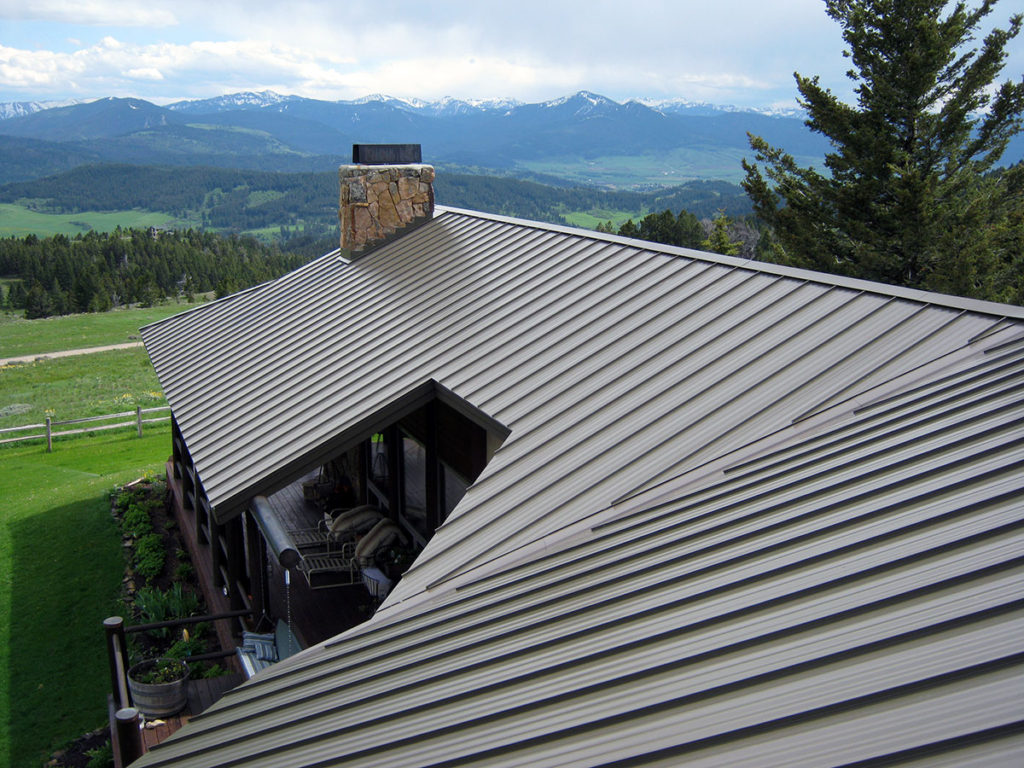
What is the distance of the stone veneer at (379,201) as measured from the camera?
1425cm

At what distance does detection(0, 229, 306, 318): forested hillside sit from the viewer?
100062 millimetres

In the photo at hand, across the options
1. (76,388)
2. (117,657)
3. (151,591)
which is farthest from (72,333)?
(117,657)

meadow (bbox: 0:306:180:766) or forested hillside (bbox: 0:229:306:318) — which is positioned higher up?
meadow (bbox: 0:306:180:766)

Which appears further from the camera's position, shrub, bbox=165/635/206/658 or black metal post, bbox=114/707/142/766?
shrub, bbox=165/635/206/658

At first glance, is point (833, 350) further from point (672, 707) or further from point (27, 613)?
point (27, 613)

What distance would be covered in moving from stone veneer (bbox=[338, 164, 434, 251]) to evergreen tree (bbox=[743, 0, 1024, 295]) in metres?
10.9

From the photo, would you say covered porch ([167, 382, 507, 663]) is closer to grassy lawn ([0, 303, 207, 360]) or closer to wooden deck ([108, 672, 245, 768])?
wooden deck ([108, 672, 245, 768])

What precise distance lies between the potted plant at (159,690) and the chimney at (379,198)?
7695 mm

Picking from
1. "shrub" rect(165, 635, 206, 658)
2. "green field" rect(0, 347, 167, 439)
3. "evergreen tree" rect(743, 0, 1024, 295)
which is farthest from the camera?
"green field" rect(0, 347, 167, 439)

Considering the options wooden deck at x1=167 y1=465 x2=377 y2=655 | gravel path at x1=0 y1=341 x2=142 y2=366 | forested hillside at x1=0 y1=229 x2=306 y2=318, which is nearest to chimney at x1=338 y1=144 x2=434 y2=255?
wooden deck at x1=167 y1=465 x2=377 y2=655

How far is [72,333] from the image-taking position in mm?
64000

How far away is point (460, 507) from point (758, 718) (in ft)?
11.6

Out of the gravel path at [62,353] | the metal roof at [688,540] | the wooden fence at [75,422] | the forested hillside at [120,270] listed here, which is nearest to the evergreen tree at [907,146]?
the metal roof at [688,540]

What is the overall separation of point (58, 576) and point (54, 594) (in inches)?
30.9
